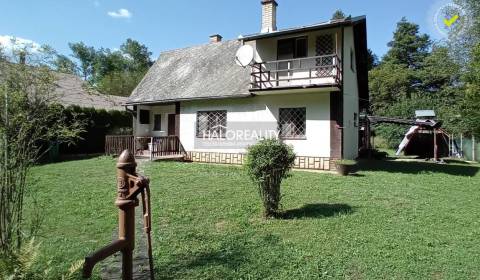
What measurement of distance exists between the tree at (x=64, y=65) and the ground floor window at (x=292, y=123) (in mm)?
10860

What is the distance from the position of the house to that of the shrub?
18.6ft

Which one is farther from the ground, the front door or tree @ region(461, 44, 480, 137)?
tree @ region(461, 44, 480, 137)

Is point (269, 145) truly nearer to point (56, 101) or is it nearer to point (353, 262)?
point (353, 262)

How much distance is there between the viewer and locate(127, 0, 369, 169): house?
41.8 feet

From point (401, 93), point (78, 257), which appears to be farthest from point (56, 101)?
point (401, 93)

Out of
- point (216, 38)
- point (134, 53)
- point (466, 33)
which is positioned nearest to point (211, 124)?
point (216, 38)

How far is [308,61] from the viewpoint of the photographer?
1325cm

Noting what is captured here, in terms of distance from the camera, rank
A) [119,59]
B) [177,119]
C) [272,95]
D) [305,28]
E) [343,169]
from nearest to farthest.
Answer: [343,169]
[305,28]
[272,95]
[177,119]
[119,59]

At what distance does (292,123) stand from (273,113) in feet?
3.09

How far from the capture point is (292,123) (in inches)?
538

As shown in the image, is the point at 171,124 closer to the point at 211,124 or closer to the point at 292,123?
the point at 211,124

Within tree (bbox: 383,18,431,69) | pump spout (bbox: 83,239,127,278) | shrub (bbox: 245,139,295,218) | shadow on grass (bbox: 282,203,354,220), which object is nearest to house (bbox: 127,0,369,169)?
shadow on grass (bbox: 282,203,354,220)

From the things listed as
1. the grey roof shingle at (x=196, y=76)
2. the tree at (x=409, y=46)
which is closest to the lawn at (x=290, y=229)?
the grey roof shingle at (x=196, y=76)

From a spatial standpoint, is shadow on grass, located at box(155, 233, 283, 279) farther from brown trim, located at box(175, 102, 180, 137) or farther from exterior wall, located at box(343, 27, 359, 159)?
brown trim, located at box(175, 102, 180, 137)
